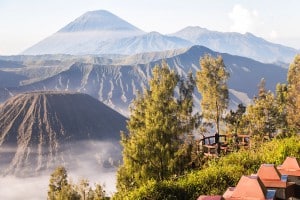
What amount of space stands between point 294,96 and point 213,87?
1111 centimetres

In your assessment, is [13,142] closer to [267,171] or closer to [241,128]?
[241,128]

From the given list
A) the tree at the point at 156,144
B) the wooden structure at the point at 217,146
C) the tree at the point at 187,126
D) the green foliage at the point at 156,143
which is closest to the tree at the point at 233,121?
the tree at the point at 187,126

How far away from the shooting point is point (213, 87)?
41.9m

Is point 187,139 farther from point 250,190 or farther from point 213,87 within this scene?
point 250,190

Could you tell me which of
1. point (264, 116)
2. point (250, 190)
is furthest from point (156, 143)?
point (264, 116)

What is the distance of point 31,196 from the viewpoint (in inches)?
6245

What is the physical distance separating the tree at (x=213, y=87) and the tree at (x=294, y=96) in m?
8.37

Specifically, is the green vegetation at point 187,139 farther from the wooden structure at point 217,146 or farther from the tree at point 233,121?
the wooden structure at point 217,146

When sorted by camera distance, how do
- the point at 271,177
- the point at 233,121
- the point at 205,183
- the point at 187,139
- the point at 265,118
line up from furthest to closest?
the point at 233,121 → the point at 265,118 → the point at 187,139 → the point at 205,183 → the point at 271,177

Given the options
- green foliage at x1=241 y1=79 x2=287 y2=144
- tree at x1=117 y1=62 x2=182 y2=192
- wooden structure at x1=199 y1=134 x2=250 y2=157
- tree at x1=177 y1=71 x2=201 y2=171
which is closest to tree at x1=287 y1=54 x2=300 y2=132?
green foliage at x1=241 y1=79 x2=287 y2=144

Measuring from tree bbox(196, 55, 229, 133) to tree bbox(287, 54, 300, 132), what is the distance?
837 cm

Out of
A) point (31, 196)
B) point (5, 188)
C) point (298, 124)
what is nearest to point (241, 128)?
point (298, 124)

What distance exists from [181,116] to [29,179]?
508 feet

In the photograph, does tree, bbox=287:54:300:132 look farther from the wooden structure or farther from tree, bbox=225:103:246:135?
the wooden structure
